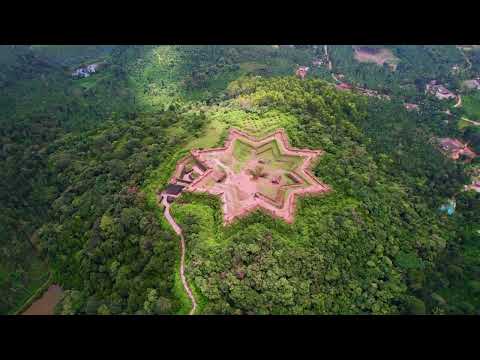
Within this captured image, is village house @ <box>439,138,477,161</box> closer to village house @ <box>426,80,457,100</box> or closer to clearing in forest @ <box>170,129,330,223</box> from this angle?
village house @ <box>426,80,457,100</box>

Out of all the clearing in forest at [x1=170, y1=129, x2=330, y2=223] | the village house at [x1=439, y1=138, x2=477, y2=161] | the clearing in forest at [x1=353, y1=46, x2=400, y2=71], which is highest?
the clearing in forest at [x1=170, y1=129, x2=330, y2=223]

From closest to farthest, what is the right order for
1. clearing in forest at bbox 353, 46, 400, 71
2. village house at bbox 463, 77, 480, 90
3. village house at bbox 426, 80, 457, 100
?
village house at bbox 426, 80, 457, 100, village house at bbox 463, 77, 480, 90, clearing in forest at bbox 353, 46, 400, 71

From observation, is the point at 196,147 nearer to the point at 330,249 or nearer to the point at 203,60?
the point at 330,249

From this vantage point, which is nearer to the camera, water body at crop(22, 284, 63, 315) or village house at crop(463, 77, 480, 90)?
water body at crop(22, 284, 63, 315)

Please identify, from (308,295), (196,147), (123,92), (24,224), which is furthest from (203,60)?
(308,295)

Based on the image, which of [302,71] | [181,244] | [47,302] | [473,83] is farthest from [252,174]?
[473,83]

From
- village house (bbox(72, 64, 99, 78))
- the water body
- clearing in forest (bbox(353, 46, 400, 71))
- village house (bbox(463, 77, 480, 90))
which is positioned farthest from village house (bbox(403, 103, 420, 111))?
village house (bbox(72, 64, 99, 78))
